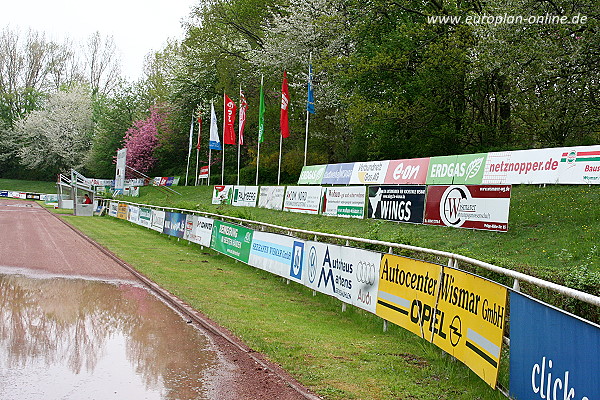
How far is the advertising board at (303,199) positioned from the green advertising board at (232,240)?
25.7 ft

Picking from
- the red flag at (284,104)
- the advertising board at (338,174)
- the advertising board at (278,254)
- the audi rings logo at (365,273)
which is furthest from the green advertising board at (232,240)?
the red flag at (284,104)

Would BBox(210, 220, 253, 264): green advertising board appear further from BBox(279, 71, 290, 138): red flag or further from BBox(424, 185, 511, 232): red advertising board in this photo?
BBox(279, 71, 290, 138): red flag

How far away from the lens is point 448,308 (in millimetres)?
8000

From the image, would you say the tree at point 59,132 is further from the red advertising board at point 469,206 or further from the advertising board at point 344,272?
the advertising board at point 344,272

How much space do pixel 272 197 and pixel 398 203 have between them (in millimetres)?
12613

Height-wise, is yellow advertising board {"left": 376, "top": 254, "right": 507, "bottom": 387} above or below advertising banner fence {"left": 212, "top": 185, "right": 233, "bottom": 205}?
below

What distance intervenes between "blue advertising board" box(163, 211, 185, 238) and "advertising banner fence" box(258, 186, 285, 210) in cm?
654

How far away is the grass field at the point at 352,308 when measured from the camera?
7457 millimetres

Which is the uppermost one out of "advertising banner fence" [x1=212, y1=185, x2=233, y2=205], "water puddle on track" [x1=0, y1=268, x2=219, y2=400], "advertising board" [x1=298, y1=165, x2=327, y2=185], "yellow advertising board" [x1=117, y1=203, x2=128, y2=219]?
"advertising board" [x1=298, y1=165, x2=327, y2=185]

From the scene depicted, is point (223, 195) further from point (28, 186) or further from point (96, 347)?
point (28, 186)

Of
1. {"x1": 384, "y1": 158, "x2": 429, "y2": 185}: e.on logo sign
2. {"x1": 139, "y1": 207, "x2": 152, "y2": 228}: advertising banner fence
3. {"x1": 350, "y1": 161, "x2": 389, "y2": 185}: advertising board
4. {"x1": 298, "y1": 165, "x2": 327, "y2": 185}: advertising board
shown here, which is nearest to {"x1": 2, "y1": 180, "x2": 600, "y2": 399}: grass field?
{"x1": 384, "y1": 158, "x2": 429, "y2": 185}: e.on logo sign

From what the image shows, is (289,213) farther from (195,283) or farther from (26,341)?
(26,341)

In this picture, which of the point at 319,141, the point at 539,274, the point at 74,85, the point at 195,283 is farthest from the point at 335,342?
the point at 74,85

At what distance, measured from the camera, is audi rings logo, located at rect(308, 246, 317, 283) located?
1389 cm
